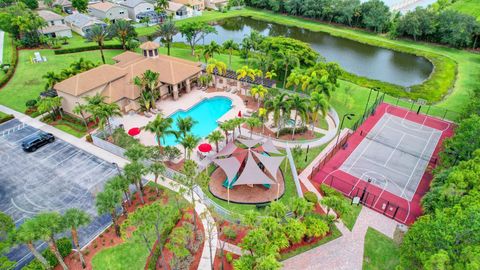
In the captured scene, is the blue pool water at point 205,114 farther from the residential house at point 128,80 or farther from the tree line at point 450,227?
the tree line at point 450,227

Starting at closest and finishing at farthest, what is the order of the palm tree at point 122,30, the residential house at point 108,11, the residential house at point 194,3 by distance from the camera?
the palm tree at point 122,30 < the residential house at point 108,11 < the residential house at point 194,3

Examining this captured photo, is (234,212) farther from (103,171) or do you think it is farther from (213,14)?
(213,14)

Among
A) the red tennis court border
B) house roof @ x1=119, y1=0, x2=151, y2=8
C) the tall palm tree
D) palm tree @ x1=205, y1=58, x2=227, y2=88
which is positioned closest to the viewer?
the red tennis court border

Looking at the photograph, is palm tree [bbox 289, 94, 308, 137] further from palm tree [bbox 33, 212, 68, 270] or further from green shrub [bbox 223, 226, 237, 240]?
palm tree [bbox 33, 212, 68, 270]

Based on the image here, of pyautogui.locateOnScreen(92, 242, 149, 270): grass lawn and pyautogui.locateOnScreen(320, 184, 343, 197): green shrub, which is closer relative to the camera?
pyautogui.locateOnScreen(92, 242, 149, 270): grass lawn

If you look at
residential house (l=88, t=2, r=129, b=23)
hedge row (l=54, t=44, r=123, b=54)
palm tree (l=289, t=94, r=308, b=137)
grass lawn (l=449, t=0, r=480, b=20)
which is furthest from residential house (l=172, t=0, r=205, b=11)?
grass lawn (l=449, t=0, r=480, b=20)

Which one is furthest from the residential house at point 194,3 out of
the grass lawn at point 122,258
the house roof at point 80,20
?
the grass lawn at point 122,258

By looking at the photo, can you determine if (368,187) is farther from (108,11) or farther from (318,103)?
(108,11)
